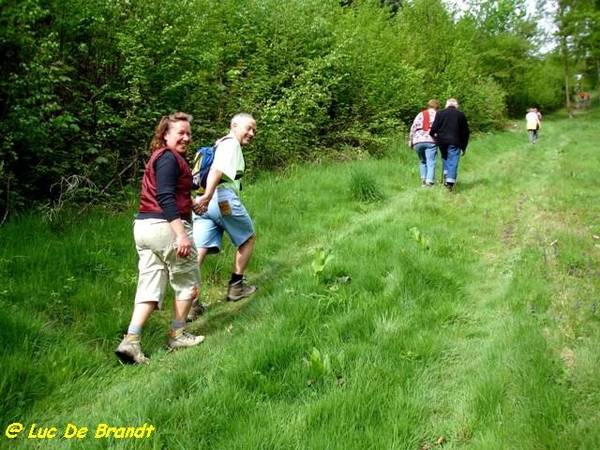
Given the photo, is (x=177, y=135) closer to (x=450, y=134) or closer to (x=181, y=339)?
(x=181, y=339)

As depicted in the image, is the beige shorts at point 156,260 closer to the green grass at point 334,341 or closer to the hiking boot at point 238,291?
the green grass at point 334,341

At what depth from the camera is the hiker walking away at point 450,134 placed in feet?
31.8

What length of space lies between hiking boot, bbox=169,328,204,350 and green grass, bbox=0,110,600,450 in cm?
14

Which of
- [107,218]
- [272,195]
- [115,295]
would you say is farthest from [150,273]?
[272,195]

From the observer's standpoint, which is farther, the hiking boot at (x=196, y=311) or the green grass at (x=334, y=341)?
the hiking boot at (x=196, y=311)

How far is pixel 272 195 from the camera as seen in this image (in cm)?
848

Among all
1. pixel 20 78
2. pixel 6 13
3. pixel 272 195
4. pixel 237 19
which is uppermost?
pixel 237 19

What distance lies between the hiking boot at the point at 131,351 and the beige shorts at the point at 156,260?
32 centimetres

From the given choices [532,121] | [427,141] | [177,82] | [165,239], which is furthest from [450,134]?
[532,121]

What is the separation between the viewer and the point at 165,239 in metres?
3.87

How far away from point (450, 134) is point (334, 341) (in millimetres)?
7239

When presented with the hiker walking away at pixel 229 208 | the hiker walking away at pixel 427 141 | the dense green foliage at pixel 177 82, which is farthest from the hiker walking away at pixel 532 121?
the hiker walking away at pixel 229 208

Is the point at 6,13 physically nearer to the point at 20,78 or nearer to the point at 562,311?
the point at 20,78

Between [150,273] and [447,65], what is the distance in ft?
69.5
